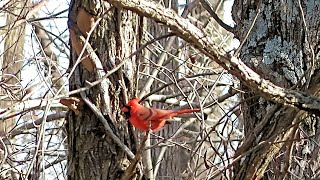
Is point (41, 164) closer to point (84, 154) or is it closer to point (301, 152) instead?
point (84, 154)

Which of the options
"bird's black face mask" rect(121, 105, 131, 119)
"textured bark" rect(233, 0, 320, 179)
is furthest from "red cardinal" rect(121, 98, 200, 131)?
"textured bark" rect(233, 0, 320, 179)

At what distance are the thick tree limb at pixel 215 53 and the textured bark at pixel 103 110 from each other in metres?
0.98

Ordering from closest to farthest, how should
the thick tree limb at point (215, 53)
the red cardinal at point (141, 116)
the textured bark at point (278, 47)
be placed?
the thick tree limb at point (215, 53) < the textured bark at point (278, 47) < the red cardinal at point (141, 116)

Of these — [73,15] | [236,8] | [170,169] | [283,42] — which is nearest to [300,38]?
[283,42]

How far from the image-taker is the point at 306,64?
8.23 feet

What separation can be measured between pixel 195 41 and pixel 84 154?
116 centimetres

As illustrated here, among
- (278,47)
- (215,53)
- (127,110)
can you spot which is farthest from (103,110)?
(215,53)

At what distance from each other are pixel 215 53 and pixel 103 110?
1070 mm

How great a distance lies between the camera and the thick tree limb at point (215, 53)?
A: 5.80 feet

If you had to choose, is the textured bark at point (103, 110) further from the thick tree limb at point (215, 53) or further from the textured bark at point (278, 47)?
the thick tree limb at point (215, 53)

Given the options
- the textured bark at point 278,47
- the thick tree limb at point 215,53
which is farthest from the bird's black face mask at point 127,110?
the thick tree limb at point 215,53

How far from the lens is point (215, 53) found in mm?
1860

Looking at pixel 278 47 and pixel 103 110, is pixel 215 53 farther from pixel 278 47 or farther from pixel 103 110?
pixel 103 110

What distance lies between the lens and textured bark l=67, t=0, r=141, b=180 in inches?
109
